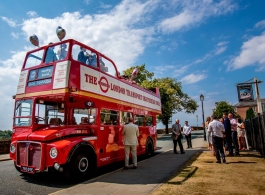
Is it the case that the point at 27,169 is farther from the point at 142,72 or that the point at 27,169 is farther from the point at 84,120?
the point at 142,72

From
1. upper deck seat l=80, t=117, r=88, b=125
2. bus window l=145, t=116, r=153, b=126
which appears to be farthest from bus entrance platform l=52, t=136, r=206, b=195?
bus window l=145, t=116, r=153, b=126

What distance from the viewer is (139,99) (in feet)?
37.4

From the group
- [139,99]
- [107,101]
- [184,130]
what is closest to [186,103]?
[184,130]

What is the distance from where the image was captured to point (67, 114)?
26.3 ft

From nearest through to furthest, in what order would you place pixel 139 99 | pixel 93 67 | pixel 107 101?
1. pixel 93 67
2. pixel 107 101
3. pixel 139 99

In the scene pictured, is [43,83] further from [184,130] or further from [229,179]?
[184,130]

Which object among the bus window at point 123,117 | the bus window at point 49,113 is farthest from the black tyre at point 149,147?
the bus window at point 49,113

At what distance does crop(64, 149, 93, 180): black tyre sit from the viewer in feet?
20.7

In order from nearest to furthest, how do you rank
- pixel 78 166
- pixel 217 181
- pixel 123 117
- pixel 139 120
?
1. pixel 217 181
2. pixel 78 166
3. pixel 123 117
4. pixel 139 120

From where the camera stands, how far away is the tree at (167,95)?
35.3 meters

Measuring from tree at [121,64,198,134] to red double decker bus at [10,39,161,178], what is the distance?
87.5 ft

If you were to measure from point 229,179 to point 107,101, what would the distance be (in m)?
4.95

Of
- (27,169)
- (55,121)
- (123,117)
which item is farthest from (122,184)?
(123,117)

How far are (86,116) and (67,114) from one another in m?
0.81
